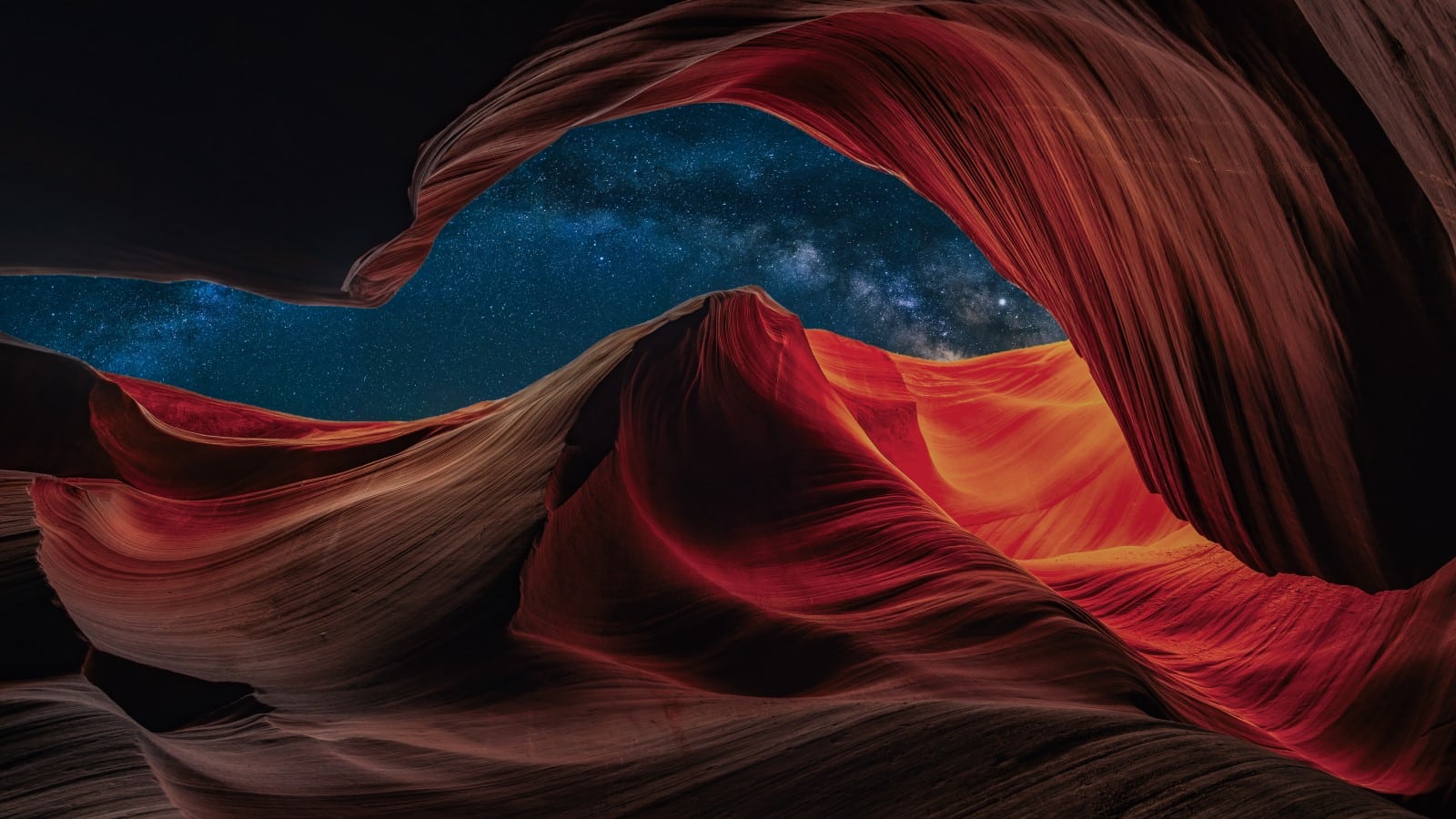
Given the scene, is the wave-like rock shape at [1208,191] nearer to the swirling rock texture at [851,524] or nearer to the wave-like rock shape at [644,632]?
the swirling rock texture at [851,524]

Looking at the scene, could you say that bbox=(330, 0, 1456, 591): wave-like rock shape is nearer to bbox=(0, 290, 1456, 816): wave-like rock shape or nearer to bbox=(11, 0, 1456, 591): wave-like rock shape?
bbox=(11, 0, 1456, 591): wave-like rock shape

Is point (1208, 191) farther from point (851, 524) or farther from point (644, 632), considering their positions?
point (644, 632)

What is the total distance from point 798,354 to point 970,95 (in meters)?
2.23

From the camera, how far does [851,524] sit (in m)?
4.45

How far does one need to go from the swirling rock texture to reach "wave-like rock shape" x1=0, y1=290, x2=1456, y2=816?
0.02 m

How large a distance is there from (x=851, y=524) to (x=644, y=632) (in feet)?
4.61

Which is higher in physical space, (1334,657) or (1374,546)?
(1374,546)

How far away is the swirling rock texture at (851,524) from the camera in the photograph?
224 centimetres

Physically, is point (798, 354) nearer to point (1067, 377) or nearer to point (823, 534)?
point (823, 534)

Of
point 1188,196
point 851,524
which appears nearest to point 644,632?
point 851,524

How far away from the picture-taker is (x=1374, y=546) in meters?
3.17

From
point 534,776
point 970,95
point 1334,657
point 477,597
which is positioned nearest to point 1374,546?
point 1334,657

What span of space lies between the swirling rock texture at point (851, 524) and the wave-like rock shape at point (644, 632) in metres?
0.02

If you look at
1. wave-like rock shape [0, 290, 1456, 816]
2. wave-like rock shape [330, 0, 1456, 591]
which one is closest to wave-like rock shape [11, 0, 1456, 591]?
wave-like rock shape [330, 0, 1456, 591]
